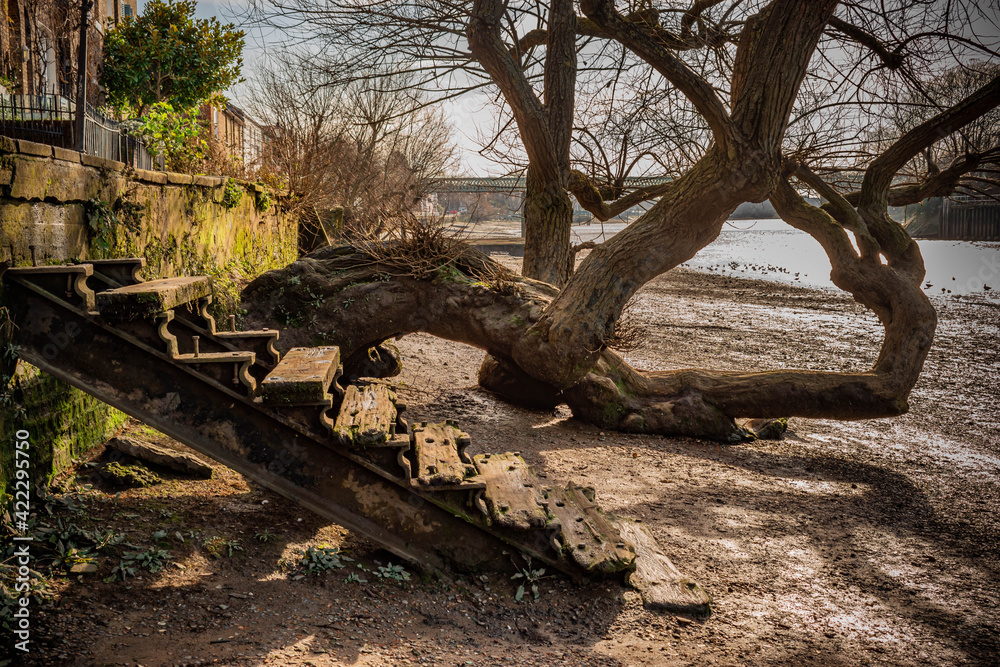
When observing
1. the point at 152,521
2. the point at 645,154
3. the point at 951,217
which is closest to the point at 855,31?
the point at 645,154

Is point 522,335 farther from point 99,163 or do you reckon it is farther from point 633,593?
point 99,163

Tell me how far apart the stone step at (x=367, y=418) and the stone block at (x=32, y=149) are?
2194 mm

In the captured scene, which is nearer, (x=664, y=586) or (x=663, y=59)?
(x=664, y=586)

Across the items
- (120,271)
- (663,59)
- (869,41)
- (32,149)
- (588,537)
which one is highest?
(869,41)

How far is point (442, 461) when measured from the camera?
13.6 feet

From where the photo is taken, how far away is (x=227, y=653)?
2979mm

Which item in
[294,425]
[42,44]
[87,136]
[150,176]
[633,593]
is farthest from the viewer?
[42,44]

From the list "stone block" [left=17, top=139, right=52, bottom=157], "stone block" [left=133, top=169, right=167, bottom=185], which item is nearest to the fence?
"stone block" [left=133, top=169, right=167, bottom=185]

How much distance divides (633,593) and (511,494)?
952mm

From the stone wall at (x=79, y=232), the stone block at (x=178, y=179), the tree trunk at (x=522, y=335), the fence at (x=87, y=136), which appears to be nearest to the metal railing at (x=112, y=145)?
the fence at (x=87, y=136)

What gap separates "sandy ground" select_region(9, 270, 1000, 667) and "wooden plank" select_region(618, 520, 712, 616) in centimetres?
8

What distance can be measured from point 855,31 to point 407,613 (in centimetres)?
835

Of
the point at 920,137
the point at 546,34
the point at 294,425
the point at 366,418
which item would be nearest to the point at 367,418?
the point at 366,418

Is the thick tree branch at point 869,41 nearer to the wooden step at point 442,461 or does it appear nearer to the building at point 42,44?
the wooden step at point 442,461
